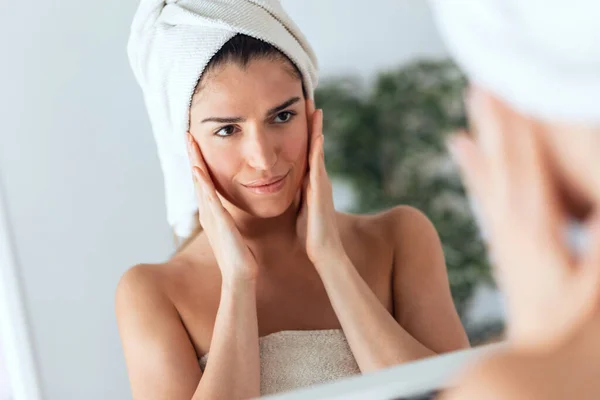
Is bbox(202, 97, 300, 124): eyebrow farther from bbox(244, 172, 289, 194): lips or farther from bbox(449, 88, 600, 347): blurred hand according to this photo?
bbox(449, 88, 600, 347): blurred hand

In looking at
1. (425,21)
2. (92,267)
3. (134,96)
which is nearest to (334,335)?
(92,267)

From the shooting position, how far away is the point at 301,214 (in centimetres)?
95

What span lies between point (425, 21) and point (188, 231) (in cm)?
127

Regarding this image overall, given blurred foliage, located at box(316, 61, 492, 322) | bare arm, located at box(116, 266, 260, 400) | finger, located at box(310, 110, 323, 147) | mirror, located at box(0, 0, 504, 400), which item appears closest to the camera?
bare arm, located at box(116, 266, 260, 400)

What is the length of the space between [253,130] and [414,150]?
4.02 ft

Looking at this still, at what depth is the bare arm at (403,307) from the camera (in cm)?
81

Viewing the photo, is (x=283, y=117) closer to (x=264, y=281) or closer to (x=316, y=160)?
(x=316, y=160)

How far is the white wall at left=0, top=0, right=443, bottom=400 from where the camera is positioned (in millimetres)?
1118

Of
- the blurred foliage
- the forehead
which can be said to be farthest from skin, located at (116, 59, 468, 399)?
the blurred foliage

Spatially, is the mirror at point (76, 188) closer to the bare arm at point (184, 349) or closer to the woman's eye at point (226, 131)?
the bare arm at point (184, 349)

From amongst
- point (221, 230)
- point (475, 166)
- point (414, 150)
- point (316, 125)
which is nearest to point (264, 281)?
point (221, 230)

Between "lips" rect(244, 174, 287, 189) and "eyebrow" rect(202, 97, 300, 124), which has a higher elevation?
"eyebrow" rect(202, 97, 300, 124)

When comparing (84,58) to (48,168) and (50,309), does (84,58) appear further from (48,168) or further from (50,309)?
(50,309)

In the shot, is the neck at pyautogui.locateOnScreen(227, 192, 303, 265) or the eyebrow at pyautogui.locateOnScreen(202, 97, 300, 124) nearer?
the eyebrow at pyautogui.locateOnScreen(202, 97, 300, 124)
